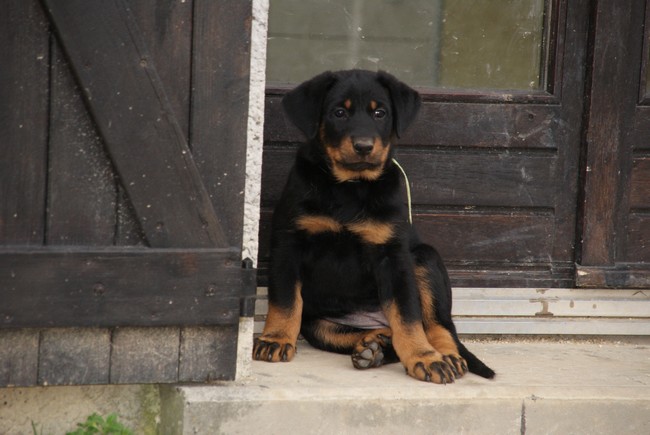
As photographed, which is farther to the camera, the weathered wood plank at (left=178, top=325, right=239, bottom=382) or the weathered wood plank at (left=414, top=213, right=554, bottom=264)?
the weathered wood plank at (left=414, top=213, right=554, bottom=264)

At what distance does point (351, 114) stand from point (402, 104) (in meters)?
0.22

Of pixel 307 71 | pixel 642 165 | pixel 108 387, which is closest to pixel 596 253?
pixel 642 165

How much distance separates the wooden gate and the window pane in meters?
1.12

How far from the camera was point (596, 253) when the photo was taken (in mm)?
4559

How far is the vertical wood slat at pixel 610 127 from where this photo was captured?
14.5 ft

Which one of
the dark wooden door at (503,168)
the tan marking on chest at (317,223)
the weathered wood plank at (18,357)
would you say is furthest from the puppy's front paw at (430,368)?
the weathered wood plank at (18,357)

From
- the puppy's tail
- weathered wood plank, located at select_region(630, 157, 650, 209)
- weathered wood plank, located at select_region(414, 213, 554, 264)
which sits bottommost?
the puppy's tail

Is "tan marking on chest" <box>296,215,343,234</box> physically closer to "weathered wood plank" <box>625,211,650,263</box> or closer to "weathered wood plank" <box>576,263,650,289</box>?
"weathered wood plank" <box>576,263,650,289</box>

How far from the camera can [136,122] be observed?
126 inches

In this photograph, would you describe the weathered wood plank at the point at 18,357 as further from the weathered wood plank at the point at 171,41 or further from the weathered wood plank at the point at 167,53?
the weathered wood plank at the point at 171,41

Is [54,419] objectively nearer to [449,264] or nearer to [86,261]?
[86,261]

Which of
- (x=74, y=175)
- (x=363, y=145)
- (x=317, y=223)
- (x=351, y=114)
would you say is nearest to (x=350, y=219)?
(x=317, y=223)

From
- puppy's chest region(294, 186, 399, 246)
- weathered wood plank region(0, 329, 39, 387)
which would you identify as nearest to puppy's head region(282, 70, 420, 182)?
puppy's chest region(294, 186, 399, 246)

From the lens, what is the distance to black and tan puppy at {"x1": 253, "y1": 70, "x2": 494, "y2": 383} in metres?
3.81
